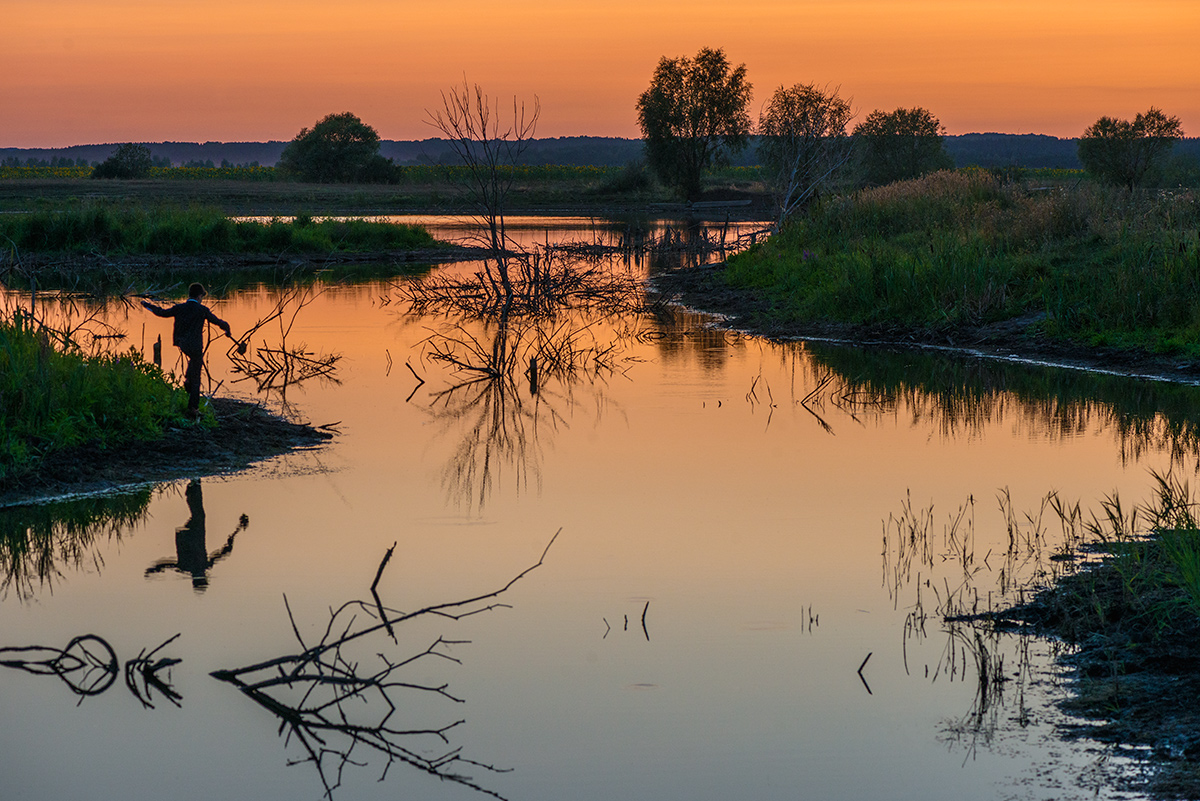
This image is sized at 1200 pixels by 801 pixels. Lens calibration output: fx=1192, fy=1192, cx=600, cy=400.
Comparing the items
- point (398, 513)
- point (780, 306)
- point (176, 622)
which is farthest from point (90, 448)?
point (780, 306)

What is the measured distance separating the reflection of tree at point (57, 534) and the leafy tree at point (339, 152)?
77190 mm

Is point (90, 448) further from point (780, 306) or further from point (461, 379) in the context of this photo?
point (780, 306)

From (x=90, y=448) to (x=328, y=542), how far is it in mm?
3000

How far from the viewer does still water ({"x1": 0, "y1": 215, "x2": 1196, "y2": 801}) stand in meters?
5.21

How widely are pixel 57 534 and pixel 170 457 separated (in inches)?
77.2

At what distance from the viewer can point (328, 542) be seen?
848 centimetres

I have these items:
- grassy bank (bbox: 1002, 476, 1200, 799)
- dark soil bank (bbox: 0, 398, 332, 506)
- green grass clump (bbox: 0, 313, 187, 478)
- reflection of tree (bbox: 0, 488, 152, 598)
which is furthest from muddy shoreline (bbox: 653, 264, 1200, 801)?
green grass clump (bbox: 0, 313, 187, 478)

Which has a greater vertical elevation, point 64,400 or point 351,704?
point 64,400

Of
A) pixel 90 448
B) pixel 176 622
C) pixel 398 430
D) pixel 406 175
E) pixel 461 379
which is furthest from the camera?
pixel 406 175

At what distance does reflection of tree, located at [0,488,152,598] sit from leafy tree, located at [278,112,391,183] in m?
77.2

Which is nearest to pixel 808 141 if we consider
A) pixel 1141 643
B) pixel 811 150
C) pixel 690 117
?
pixel 811 150

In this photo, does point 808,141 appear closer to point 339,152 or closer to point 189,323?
point 189,323

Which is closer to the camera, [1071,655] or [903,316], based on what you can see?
[1071,655]

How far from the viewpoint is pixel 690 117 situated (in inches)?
3349
